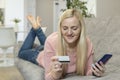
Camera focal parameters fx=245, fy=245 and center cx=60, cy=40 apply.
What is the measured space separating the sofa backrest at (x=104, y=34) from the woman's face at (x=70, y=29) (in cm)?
58

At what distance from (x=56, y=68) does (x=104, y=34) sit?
2.95 ft

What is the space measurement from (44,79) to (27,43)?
1.00 m

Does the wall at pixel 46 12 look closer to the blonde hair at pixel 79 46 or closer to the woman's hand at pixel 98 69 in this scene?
the blonde hair at pixel 79 46

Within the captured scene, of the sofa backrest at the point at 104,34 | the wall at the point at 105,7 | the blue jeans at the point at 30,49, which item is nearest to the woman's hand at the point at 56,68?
the blue jeans at the point at 30,49

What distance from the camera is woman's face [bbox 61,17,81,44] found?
5.00 ft

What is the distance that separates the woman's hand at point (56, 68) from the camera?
136 centimetres

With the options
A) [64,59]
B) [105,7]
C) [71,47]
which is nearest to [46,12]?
[105,7]

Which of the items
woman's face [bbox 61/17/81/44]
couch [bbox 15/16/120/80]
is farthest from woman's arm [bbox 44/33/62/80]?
couch [bbox 15/16/120/80]

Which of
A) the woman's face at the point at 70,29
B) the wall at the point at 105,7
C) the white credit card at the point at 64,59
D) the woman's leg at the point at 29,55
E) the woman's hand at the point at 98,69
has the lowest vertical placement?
the woman's leg at the point at 29,55

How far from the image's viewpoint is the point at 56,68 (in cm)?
141

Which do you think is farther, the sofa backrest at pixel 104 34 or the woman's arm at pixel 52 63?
the sofa backrest at pixel 104 34

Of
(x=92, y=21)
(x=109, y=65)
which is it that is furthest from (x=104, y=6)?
(x=109, y=65)

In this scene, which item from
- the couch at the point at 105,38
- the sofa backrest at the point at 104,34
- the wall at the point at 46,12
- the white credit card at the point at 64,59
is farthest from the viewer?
the wall at the point at 46,12

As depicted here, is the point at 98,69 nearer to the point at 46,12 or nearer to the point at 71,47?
the point at 71,47
